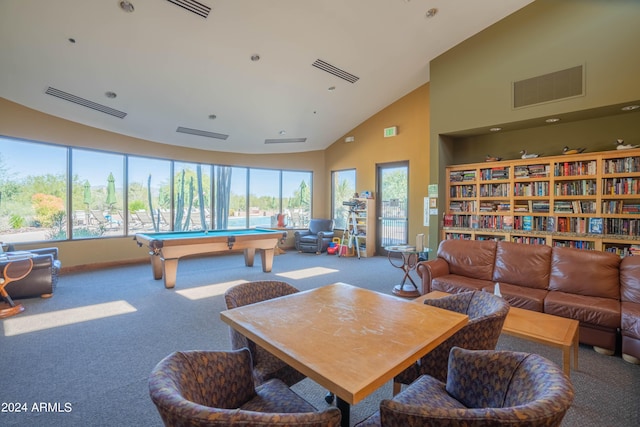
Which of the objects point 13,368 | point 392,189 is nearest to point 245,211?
point 392,189

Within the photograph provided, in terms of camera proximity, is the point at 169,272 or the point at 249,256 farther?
the point at 249,256

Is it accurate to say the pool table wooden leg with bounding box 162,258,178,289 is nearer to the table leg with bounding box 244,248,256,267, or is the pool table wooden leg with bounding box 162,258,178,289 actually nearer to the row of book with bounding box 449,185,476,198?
the table leg with bounding box 244,248,256,267

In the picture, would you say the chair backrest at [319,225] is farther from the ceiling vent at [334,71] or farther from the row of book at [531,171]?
the row of book at [531,171]

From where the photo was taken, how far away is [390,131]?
739cm

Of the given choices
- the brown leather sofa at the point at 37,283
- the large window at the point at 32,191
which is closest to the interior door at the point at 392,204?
the brown leather sofa at the point at 37,283

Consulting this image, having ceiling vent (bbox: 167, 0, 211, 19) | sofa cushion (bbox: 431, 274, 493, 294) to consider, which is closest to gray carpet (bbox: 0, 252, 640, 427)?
sofa cushion (bbox: 431, 274, 493, 294)

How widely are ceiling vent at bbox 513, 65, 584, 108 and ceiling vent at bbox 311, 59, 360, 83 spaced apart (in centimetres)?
275

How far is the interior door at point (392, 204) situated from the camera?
733 centimetres

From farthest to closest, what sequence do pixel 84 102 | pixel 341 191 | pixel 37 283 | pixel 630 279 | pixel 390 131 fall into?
pixel 341 191 < pixel 390 131 < pixel 84 102 < pixel 37 283 < pixel 630 279

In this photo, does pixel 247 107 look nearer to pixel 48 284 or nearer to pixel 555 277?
pixel 48 284

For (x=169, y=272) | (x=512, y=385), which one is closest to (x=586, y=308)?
(x=512, y=385)

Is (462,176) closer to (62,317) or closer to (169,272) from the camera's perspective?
(169,272)

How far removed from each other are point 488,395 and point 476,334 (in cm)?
45

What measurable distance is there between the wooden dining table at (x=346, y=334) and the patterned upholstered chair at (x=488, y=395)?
0.45ft
